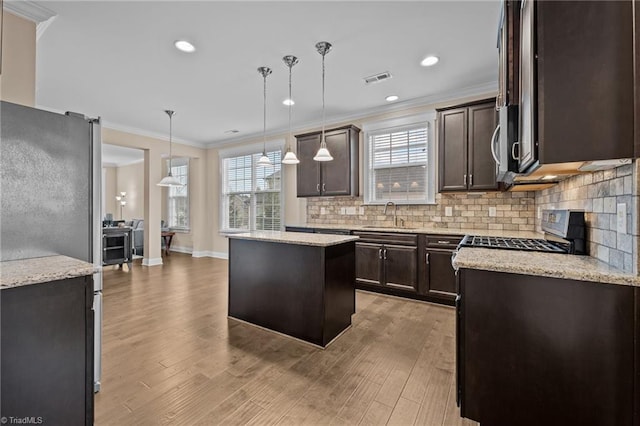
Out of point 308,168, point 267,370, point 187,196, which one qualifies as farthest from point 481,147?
point 187,196

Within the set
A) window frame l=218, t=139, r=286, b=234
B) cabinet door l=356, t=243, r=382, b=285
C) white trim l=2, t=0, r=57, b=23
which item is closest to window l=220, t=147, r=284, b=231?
window frame l=218, t=139, r=286, b=234

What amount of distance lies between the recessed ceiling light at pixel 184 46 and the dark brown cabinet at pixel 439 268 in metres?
3.37

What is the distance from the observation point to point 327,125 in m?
5.21

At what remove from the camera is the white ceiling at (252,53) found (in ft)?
7.96

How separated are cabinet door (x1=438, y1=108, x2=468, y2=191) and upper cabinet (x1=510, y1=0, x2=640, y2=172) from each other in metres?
2.42

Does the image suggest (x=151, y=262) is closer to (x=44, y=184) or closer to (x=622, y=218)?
(x=44, y=184)

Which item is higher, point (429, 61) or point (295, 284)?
point (429, 61)

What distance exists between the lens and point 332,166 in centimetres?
466

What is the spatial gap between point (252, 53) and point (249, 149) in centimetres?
354

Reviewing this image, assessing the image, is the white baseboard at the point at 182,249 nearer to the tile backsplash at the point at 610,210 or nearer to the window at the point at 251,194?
the window at the point at 251,194

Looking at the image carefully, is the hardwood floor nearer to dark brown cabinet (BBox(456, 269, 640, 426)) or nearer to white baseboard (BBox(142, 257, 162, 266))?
dark brown cabinet (BBox(456, 269, 640, 426))

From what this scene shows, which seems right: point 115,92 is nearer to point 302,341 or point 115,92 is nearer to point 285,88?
point 285,88

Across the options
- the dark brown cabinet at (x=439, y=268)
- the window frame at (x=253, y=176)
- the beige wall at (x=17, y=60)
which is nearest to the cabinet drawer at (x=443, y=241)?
the dark brown cabinet at (x=439, y=268)

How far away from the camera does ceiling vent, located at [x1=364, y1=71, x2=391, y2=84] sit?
11.4 feet
